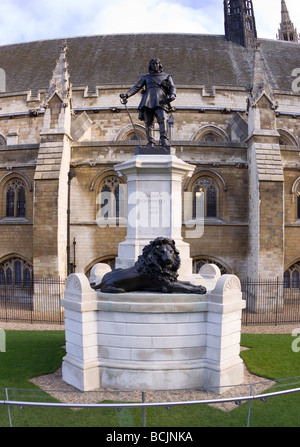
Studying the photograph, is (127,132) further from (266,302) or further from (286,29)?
(286,29)

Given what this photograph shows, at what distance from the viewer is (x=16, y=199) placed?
19.2m

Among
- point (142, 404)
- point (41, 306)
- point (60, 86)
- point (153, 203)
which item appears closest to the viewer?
point (142, 404)

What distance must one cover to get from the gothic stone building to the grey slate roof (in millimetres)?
2399

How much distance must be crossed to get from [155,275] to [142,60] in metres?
23.2

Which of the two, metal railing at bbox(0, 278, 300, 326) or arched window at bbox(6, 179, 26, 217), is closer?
metal railing at bbox(0, 278, 300, 326)

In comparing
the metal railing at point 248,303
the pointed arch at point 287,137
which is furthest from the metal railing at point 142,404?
the pointed arch at point 287,137

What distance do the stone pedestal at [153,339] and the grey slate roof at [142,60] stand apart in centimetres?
A: 2056

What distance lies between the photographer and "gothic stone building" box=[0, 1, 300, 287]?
16.7 metres

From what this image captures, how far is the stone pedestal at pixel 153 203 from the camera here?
8625 mm

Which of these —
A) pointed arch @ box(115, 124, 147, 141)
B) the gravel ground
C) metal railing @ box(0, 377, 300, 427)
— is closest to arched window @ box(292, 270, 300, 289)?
pointed arch @ box(115, 124, 147, 141)

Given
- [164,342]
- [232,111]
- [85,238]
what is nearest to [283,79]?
[232,111]

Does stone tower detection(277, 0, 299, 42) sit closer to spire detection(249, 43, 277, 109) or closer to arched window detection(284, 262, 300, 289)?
spire detection(249, 43, 277, 109)

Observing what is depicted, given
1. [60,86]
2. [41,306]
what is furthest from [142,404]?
[60,86]

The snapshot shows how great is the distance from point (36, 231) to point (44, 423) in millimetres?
12641
